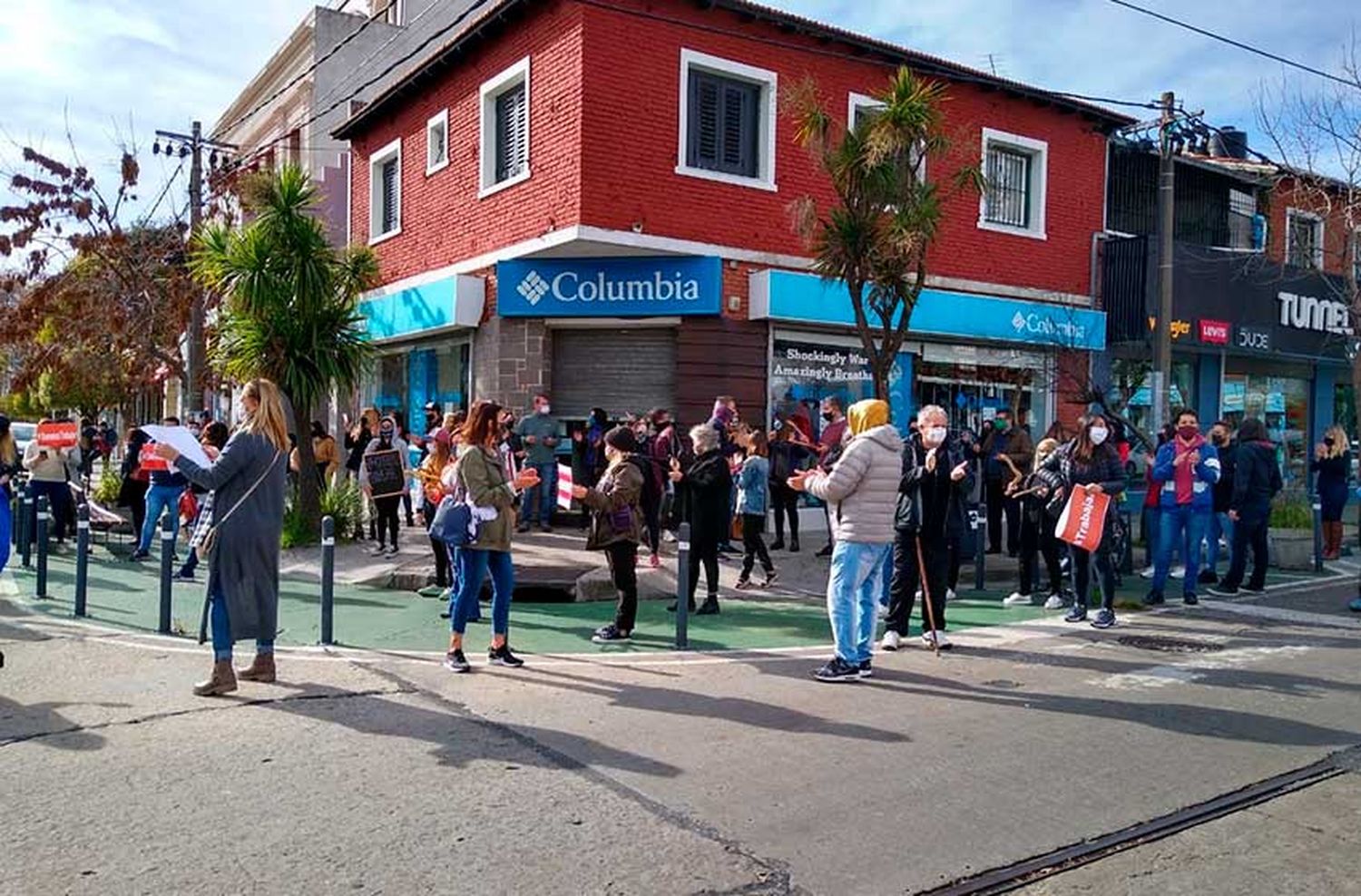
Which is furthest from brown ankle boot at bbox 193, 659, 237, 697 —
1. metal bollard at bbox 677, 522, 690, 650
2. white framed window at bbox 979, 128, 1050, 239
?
white framed window at bbox 979, 128, 1050, 239

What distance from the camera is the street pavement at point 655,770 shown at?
4.30 m

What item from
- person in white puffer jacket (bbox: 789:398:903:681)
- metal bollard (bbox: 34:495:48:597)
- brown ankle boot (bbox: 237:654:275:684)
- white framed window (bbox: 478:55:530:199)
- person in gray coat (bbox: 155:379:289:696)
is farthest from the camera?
white framed window (bbox: 478:55:530:199)

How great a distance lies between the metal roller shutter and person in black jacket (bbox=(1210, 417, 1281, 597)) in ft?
23.7

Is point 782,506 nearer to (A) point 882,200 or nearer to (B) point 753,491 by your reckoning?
(B) point 753,491

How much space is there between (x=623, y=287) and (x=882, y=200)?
14.5ft

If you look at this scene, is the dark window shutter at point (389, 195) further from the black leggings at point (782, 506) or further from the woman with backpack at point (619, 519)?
the woman with backpack at point (619, 519)

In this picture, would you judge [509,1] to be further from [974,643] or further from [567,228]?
[974,643]

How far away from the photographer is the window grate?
18.7 meters

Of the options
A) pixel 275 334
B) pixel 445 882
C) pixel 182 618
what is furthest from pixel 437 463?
pixel 445 882

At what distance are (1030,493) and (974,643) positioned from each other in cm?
233

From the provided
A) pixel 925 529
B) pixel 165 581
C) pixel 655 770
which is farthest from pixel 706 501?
pixel 655 770

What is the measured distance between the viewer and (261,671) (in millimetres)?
7223

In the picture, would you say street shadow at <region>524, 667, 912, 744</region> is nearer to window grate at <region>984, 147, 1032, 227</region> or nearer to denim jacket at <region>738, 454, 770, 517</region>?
denim jacket at <region>738, 454, 770, 517</region>

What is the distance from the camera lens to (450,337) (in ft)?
58.2
